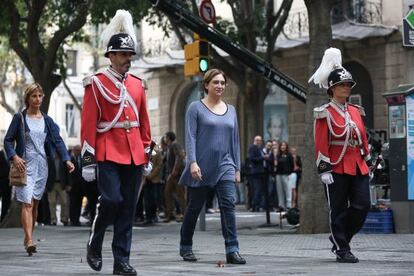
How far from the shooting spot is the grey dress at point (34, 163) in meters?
11.4

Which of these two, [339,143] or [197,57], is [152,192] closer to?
[197,57]

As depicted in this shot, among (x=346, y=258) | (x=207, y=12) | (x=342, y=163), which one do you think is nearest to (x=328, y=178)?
(x=342, y=163)

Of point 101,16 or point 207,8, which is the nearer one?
point 207,8

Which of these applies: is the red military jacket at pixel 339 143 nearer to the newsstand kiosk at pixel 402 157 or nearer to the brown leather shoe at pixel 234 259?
the brown leather shoe at pixel 234 259

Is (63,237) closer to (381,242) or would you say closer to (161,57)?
(381,242)

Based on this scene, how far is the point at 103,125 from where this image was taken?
8344 millimetres

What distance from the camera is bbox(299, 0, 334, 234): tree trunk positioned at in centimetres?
1443

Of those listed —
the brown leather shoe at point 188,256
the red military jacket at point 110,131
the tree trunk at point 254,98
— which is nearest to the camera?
the red military jacket at point 110,131

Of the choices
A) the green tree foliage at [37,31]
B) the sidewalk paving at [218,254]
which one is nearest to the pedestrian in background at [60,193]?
the green tree foliage at [37,31]

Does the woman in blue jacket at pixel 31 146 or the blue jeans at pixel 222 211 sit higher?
the woman in blue jacket at pixel 31 146

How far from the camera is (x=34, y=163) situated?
37.7ft

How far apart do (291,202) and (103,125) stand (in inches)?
630

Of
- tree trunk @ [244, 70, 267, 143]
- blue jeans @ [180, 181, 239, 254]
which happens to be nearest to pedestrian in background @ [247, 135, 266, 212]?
tree trunk @ [244, 70, 267, 143]

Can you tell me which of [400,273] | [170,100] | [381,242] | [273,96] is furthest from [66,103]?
[400,273]
